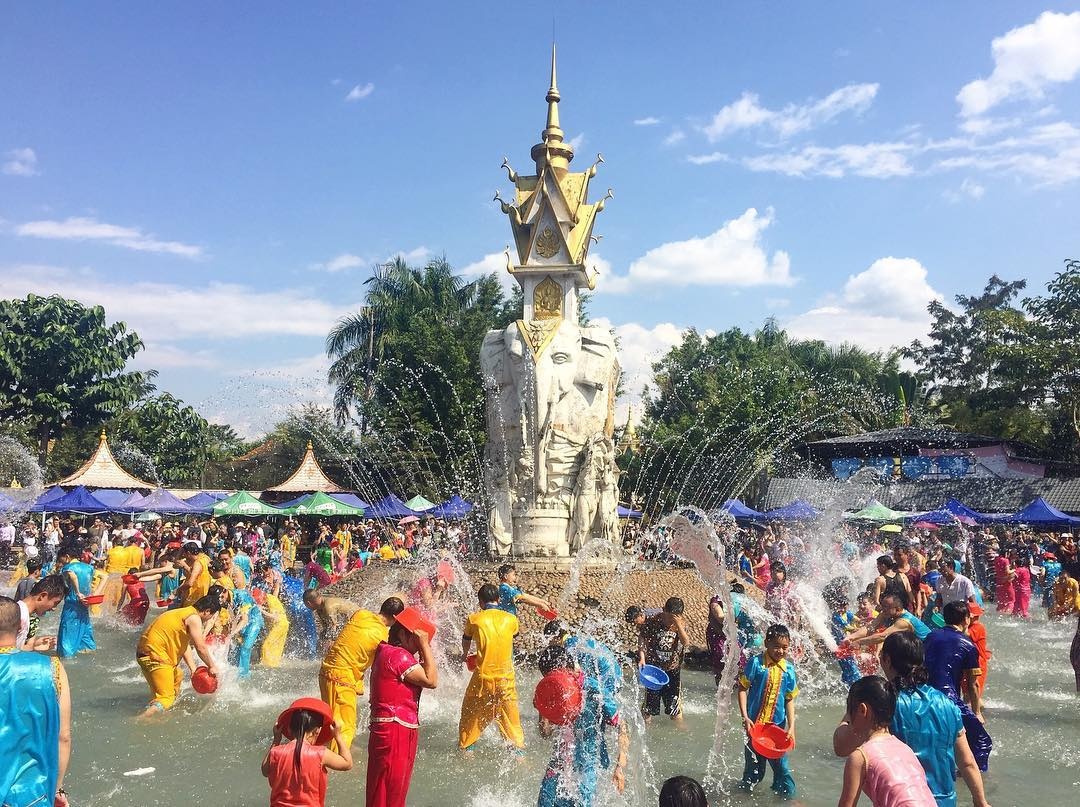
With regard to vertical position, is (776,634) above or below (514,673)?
above

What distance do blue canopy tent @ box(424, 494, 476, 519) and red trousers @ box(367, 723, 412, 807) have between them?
21.9m

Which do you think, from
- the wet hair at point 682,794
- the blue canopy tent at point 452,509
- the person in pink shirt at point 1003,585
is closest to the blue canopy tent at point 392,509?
the blue canopy tent at point 452,509

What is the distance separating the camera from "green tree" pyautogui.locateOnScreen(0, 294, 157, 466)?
134ft

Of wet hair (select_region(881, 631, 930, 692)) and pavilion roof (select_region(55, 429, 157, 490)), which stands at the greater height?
pavilion roof (select_region(55, 429, 157, 490))

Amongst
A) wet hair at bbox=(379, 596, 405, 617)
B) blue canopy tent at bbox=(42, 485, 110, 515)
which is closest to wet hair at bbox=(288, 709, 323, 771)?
wet hair at bbox=(379, 596, 405, 617)

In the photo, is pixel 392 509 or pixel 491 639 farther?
pixel 392 509

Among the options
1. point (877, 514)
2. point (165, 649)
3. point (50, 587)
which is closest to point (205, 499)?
point (877, 514)

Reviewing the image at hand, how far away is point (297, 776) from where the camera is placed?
4.51 metres

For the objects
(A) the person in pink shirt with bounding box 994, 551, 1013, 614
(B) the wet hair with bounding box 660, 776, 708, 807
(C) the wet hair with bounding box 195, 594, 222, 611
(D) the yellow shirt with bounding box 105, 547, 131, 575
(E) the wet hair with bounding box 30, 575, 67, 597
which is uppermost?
(E) the wet hair with bounding box 30, 575, 67, 597

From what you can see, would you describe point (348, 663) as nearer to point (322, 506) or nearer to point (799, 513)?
point (322, 506)

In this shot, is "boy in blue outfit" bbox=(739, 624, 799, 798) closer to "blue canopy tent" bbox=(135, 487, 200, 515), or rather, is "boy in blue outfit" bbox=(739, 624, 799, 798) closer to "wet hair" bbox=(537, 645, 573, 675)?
"wet hair" bbox=(537, 645, 573, 675)

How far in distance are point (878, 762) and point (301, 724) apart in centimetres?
278

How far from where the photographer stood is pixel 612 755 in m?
5.42

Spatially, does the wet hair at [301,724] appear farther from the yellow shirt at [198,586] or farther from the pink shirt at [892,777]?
the yellow shirt at [198,586]
